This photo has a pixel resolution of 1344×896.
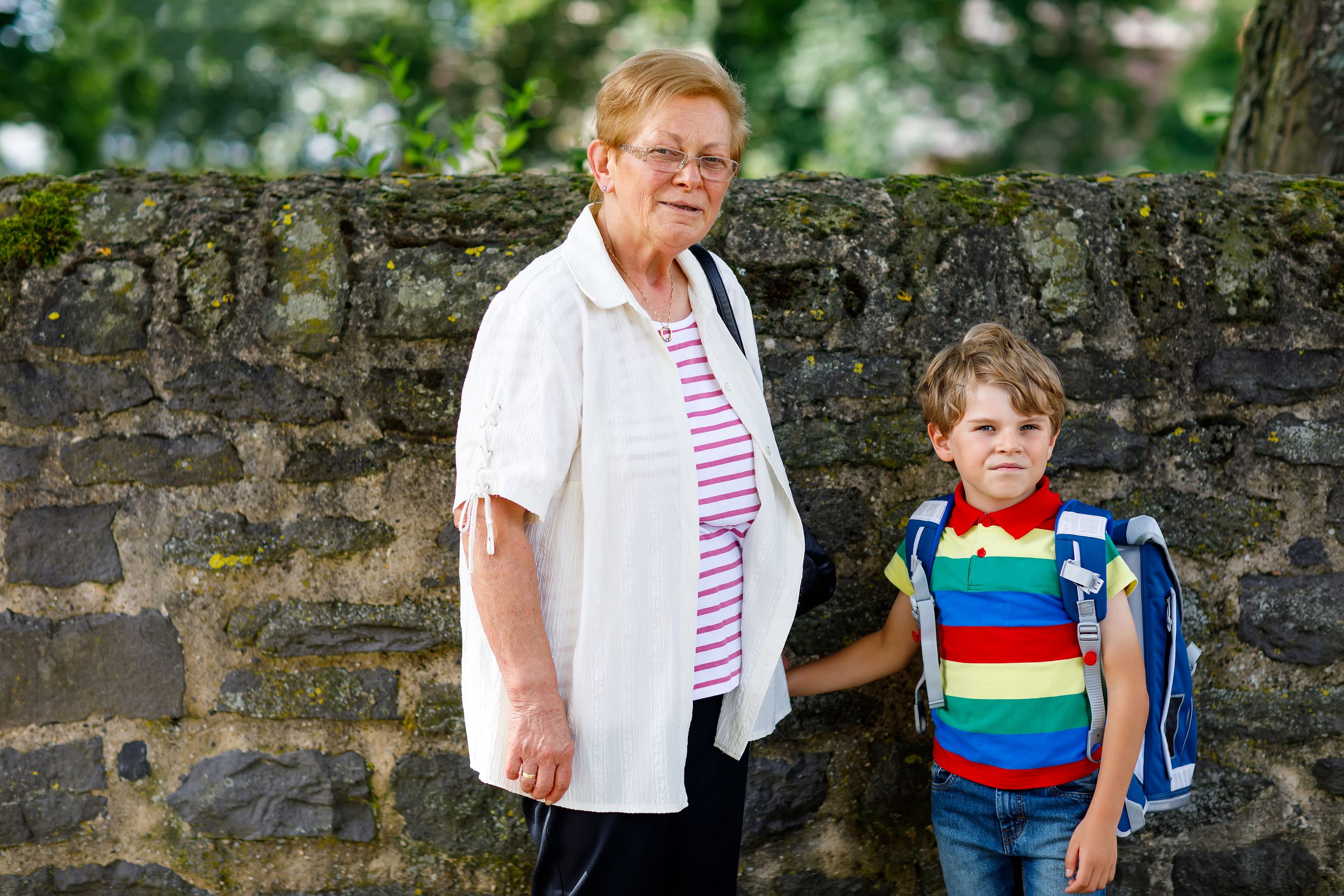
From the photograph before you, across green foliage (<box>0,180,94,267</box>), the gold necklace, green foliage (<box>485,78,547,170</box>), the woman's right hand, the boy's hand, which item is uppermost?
green foliage (<box>485,78,547,170</box>)

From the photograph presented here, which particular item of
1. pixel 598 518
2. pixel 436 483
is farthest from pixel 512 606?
pixel 436 483

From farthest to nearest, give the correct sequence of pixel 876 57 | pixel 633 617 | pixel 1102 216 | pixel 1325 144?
pixel 876 57 → pixel 1325 144 → pixel 1102 216 → pixel 633 617

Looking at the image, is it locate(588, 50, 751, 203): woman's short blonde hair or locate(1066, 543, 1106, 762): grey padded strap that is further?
locate(1066, 543, 1106, 762): grey padded strap

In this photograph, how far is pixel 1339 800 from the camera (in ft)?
7.06

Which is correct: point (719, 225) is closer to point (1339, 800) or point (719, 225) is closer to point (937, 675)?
point (937, 675)

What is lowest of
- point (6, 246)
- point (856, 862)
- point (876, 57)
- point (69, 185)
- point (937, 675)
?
point (856, 862)

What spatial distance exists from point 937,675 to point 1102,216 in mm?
1105

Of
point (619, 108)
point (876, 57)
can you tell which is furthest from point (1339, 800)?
point (876, 57)

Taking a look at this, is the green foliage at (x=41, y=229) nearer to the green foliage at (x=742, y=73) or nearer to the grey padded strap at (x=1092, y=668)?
the grey padded strap at (x=1092, y=668)

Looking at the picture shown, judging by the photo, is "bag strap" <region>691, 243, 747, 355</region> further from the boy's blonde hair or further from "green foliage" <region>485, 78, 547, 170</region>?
"green foliage" <region>485, 78, 547, 170</region>

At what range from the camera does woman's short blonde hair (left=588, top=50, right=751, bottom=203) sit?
4.80ft

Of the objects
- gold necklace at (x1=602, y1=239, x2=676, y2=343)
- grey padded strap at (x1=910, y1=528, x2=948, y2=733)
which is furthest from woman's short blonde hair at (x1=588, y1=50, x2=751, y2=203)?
grey padded strap at (x1=910, y1=528, x2=948, y2=733)

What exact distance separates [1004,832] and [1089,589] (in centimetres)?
46

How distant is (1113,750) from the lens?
158 cm
